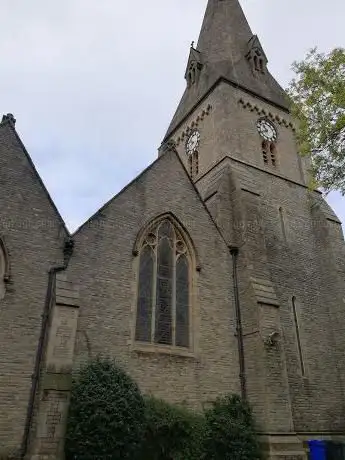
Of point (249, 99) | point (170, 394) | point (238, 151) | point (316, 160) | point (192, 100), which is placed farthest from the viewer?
point (192, 100)

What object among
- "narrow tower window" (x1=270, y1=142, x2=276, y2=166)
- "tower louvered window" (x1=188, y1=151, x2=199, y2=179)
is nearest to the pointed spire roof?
"narrow tower window" (x1=270, y1=142, x2=276, y2=166)

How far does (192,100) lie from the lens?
22.7m

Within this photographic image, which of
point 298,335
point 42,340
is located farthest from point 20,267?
point 298,335

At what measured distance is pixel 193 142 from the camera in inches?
843

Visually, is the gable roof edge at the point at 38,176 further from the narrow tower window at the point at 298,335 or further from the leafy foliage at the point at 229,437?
the narrow tower window at the point at 298,335

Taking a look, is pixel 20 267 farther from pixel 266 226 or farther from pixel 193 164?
pixel 193 164

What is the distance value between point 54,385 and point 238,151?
1277 centimetres

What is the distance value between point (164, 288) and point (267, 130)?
37.8 feet

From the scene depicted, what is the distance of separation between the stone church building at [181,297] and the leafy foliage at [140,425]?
41cm

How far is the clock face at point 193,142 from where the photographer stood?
21.0 meters

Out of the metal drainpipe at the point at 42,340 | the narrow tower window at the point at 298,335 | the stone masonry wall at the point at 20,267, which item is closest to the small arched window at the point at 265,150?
the narrow tower window at the point at 298,335

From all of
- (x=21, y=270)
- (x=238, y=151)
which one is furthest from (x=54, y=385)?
(x=238, y=151)

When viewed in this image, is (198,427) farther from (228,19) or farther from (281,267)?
(228,19)

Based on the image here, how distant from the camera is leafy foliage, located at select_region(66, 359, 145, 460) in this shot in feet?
27.8
